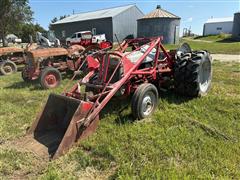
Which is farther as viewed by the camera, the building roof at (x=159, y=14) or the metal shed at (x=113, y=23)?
the metal shed at (x=113, y=23)

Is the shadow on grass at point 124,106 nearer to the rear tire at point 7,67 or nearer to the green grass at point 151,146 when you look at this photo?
the green grass at point 151,146

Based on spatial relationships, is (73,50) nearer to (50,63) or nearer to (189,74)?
(50,63)

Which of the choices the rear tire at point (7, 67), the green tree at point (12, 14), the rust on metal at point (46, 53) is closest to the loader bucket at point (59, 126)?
the rust on metal at point (46, 53)

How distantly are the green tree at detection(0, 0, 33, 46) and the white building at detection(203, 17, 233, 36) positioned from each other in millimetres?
40199

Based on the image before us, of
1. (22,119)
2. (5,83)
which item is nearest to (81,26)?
(5,83)

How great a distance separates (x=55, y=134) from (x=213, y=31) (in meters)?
55.8

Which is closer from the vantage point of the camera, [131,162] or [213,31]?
[131,162]

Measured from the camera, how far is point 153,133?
3846 mm

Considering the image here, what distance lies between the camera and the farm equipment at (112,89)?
144 inches

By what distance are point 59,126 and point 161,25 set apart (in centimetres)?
2392

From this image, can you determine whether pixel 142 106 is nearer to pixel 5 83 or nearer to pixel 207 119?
pixel 207 119

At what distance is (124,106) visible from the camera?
4938 millimetres

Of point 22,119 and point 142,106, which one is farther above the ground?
point 142,106

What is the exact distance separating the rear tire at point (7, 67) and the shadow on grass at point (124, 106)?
7130mm
